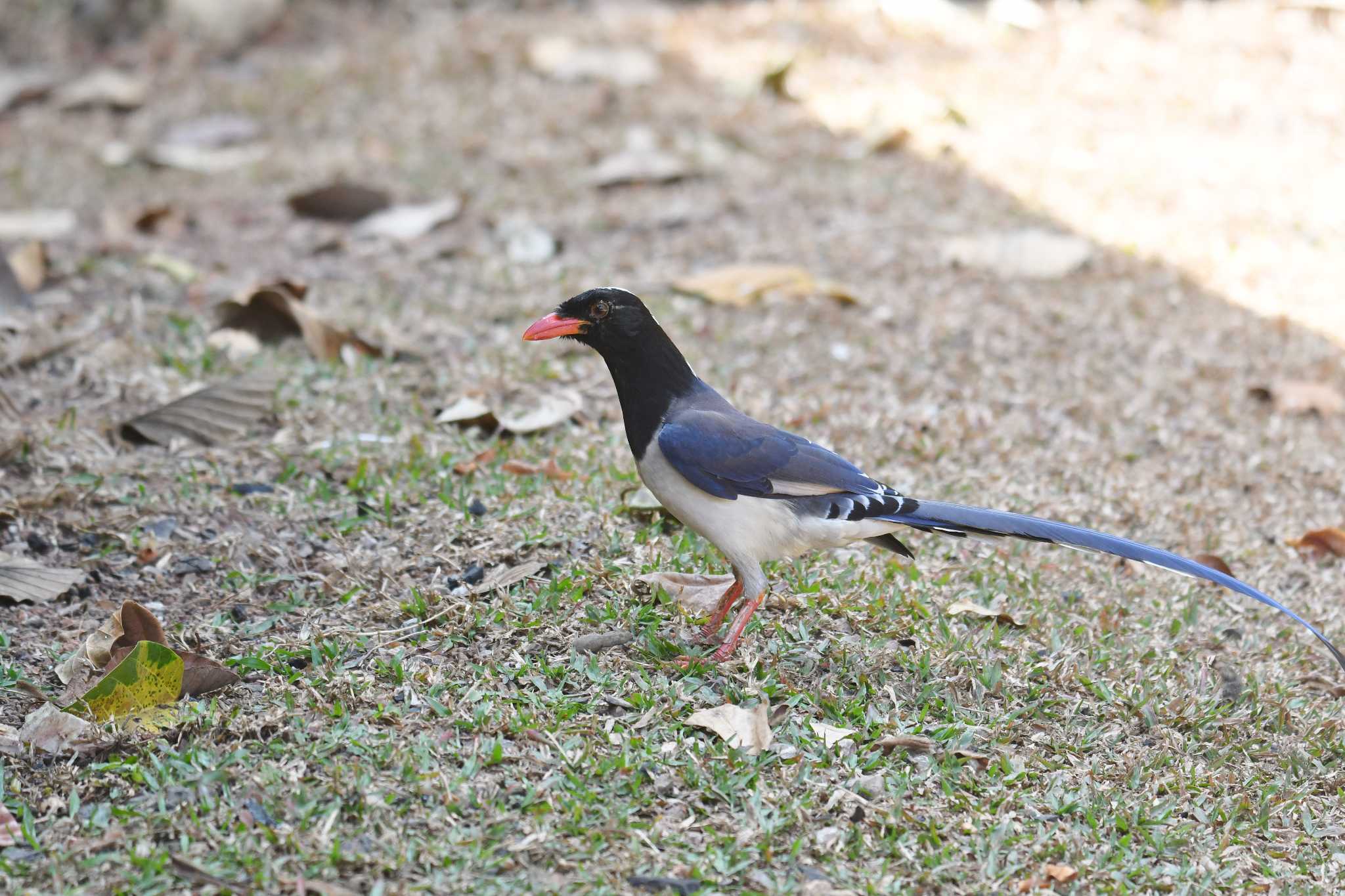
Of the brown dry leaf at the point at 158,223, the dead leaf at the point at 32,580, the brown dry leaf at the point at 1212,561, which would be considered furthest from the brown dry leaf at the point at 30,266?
the brown dry leaf at the point at 1212,561

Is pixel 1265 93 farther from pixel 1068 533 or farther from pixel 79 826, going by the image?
pixel 79 826

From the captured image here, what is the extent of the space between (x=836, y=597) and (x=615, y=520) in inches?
27.0

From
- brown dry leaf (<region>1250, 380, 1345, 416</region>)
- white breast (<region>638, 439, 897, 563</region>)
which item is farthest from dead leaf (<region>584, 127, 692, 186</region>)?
white breast (<region>638, 439, 897, 563</region>)

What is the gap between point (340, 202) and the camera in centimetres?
644

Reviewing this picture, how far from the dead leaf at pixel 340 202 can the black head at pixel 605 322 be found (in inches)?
127

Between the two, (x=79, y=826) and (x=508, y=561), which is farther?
(x=508, y=561)

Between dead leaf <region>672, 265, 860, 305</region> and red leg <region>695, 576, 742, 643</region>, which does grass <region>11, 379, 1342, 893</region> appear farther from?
dead leaf <region>672, 265, 860, 305</region>

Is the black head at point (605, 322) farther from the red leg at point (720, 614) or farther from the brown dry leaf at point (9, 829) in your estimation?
the brown dry leaf at point (9, 829)

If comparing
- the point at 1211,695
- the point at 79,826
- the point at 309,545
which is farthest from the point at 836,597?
the point at 79,826

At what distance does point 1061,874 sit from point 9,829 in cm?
199

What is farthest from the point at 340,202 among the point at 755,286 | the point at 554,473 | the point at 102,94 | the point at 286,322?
the point at 554,473

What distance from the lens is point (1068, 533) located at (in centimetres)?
313

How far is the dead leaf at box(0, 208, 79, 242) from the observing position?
19.8 ft

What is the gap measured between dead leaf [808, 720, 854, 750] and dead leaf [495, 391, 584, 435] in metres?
1.73
